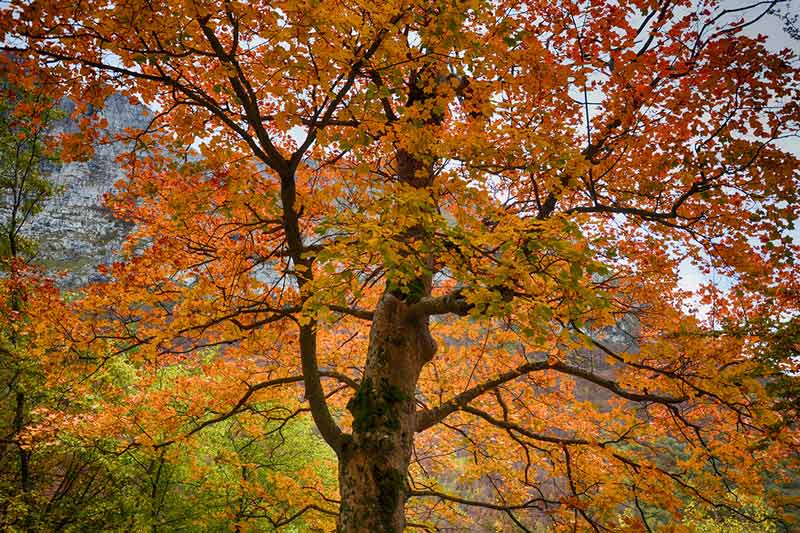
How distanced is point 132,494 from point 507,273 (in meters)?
9.55

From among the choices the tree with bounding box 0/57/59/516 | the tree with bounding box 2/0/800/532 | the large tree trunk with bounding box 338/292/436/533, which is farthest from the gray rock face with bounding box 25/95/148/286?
the large tree trunk with bounding box 338/292/436/533

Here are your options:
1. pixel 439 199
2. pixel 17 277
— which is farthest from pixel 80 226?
pixel 439 199

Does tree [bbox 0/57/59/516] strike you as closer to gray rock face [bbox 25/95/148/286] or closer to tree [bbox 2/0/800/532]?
tree [bbox 2/0/800/532]

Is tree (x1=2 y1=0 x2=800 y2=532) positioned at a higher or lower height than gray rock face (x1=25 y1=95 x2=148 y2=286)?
lower

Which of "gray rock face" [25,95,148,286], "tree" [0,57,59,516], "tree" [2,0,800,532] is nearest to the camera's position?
"tree" [2,0,800,532]

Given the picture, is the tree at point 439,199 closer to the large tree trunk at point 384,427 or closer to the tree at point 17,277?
the large tree trunk at point 384,427

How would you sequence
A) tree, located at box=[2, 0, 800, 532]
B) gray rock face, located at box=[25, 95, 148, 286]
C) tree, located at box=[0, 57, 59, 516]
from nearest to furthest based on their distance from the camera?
tree, located at box=[2, 0, 800, 532]
tree, located at box=[0, 57, 59, 516]
gray rock face, located at box=[25, 95, 148, 286]

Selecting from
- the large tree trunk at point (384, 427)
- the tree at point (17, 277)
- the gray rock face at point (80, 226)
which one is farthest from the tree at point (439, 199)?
the gray rock face at point (80, 226)

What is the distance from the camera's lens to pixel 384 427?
151 inches

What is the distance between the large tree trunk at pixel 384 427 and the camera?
140 inches

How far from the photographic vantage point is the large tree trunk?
3547mm

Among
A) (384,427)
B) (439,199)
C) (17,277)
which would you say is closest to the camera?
(384,427)

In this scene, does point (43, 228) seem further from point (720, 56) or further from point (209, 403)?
point (720, 56)

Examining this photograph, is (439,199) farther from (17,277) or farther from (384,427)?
(17,277)
